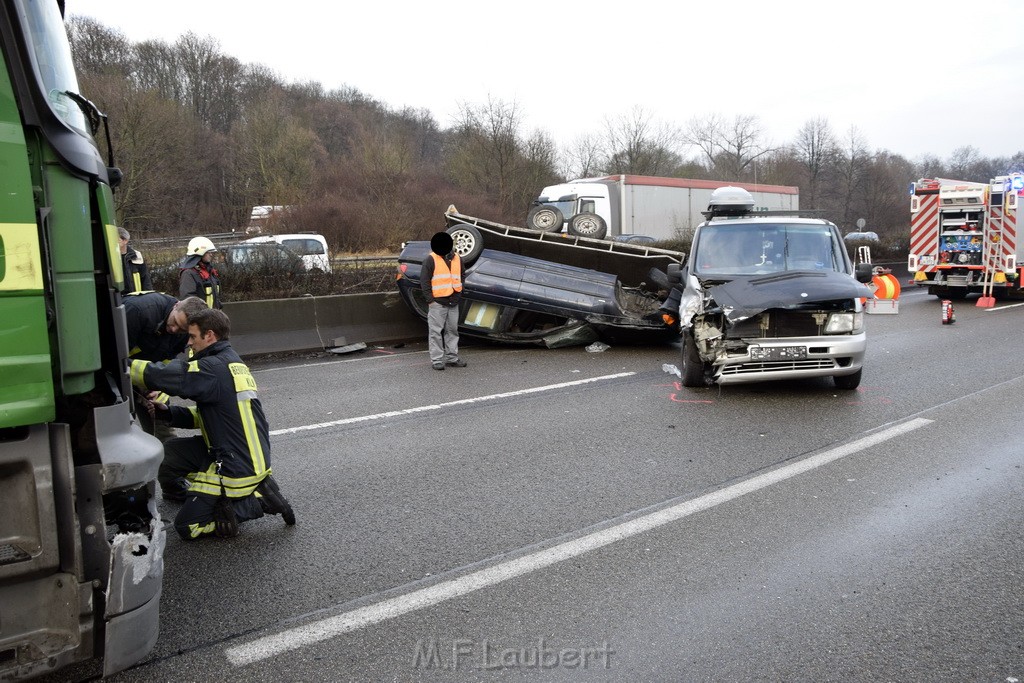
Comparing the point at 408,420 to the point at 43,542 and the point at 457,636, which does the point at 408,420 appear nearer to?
the point at 457,636

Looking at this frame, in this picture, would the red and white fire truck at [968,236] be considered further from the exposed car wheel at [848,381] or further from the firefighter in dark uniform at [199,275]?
the firefighter in dark uniform at [199,275]

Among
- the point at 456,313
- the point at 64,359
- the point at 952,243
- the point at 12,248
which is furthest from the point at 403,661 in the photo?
the point at 952,243

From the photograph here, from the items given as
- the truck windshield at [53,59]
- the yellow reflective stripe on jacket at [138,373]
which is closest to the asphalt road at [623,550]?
the yellow reflective stripe on jacket at [138,373]

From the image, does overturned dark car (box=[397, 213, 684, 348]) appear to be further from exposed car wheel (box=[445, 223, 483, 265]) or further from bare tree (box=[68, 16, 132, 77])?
bare tree (box=[68, 16, 132, 77])

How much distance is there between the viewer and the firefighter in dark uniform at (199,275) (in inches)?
329

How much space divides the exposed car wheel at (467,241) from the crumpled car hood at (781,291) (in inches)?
177

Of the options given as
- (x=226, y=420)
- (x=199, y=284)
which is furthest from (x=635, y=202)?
(x=226, y=420)

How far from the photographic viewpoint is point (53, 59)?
9.04 feet

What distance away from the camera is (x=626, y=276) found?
12.1m

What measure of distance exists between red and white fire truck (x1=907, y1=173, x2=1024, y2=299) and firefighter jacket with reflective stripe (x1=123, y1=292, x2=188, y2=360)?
743 inches

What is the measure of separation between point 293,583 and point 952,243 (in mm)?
19789

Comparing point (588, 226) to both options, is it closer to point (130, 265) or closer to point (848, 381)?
point (848, 381)

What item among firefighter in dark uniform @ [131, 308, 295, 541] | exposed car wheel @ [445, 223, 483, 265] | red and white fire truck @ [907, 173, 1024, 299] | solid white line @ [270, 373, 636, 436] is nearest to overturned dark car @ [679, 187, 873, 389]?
solid white line @ [270, 373, 636, 436]

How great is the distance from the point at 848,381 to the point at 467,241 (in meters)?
5.93
